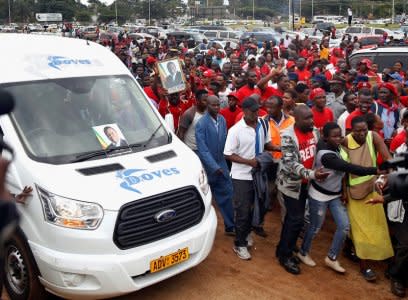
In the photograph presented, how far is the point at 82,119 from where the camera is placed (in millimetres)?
5008

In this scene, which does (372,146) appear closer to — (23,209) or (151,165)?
(151,165)

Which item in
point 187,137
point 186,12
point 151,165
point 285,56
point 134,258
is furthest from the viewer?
point 186,12

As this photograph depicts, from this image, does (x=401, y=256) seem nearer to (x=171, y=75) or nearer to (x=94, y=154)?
(x=94, y=154)

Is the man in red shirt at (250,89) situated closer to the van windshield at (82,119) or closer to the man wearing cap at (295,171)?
the man wearing cap at (295,171)

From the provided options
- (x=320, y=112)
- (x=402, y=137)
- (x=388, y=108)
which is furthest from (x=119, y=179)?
(x=388, y=108)

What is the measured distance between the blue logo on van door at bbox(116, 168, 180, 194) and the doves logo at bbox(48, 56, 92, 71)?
156 cm

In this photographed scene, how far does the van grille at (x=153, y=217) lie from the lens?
4.26 metres

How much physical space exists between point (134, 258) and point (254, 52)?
601 inches

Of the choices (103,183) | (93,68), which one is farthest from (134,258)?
(93,68)

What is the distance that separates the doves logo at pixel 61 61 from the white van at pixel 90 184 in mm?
11

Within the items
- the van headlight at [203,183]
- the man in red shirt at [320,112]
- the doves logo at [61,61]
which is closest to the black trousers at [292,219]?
the van headlight at [203,183]

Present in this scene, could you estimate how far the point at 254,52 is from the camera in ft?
61.0

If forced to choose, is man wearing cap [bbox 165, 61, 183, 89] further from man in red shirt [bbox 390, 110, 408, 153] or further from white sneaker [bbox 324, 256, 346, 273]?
white sneaker [bbox 324, 256, 346, 273]

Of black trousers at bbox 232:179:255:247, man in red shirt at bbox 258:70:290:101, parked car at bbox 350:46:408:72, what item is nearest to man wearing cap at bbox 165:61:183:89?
man in red shirt at bbox 258:70:290:101
